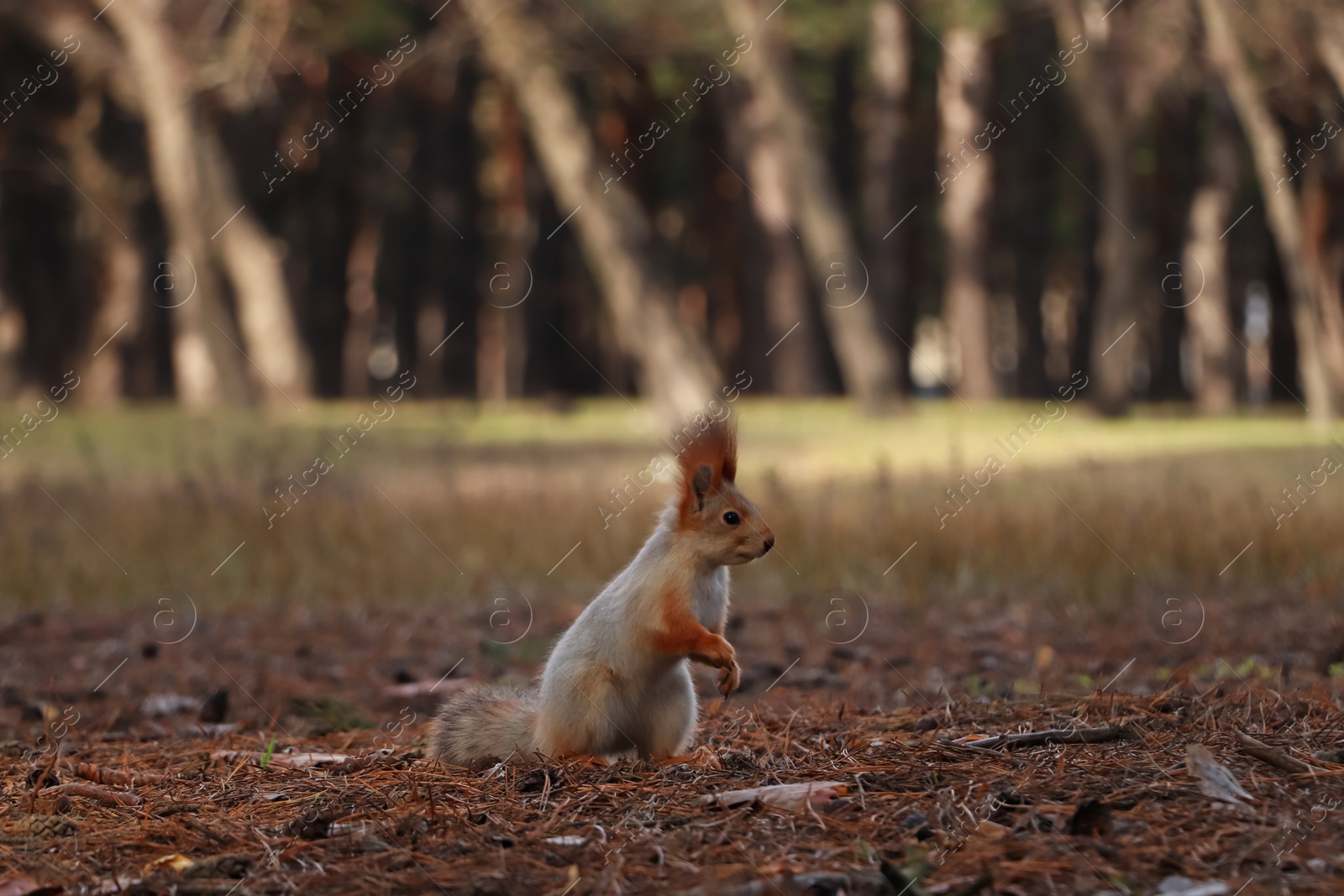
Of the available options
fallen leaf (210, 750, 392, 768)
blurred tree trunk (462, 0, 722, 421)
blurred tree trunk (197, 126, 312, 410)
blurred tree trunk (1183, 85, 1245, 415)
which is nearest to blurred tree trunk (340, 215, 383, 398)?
blurred tree trunk (197, 126, 312, 410)

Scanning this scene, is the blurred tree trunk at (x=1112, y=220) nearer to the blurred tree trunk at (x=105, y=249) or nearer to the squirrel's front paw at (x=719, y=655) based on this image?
the blurred tree trunk at (x=105, y=249)

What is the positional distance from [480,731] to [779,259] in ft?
82.4

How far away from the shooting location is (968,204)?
2684cm

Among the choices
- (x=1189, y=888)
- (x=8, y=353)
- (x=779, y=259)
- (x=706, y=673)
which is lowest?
(x=706, y=673)

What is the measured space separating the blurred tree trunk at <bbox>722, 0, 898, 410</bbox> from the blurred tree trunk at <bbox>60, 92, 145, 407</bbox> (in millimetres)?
13221

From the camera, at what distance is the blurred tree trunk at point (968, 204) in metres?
25.4

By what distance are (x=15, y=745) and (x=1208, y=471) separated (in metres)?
10.1

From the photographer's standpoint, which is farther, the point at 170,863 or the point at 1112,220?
the point at 1112,220

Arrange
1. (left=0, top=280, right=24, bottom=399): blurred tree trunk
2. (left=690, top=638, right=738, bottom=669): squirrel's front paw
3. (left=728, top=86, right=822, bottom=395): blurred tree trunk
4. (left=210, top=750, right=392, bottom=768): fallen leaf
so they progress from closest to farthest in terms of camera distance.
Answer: (left=690, top=638, right=738, bottom=669): squirrel's front paw < (left=210, top=750, right=392, bottom=768): fallen leaf < (left=0, top=280, right=24, bottom=399): blurred tree trunk < (left=728, top=86, right=822, bottom=395): blurred tree trunk

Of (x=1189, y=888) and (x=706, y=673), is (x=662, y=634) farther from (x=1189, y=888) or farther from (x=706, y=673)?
(x=706, y=673)

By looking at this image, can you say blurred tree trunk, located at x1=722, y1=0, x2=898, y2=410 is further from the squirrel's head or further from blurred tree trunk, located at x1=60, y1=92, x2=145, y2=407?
the squirrel's head

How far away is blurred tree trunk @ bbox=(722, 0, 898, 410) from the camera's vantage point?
19500 mm

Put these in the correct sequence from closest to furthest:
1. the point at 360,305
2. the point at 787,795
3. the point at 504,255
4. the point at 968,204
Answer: the point at 787,795 → the point at 968,204 → the point at 504,255 → the point at 360,305

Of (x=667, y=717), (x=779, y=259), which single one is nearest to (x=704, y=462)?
(x=667, y=717)
